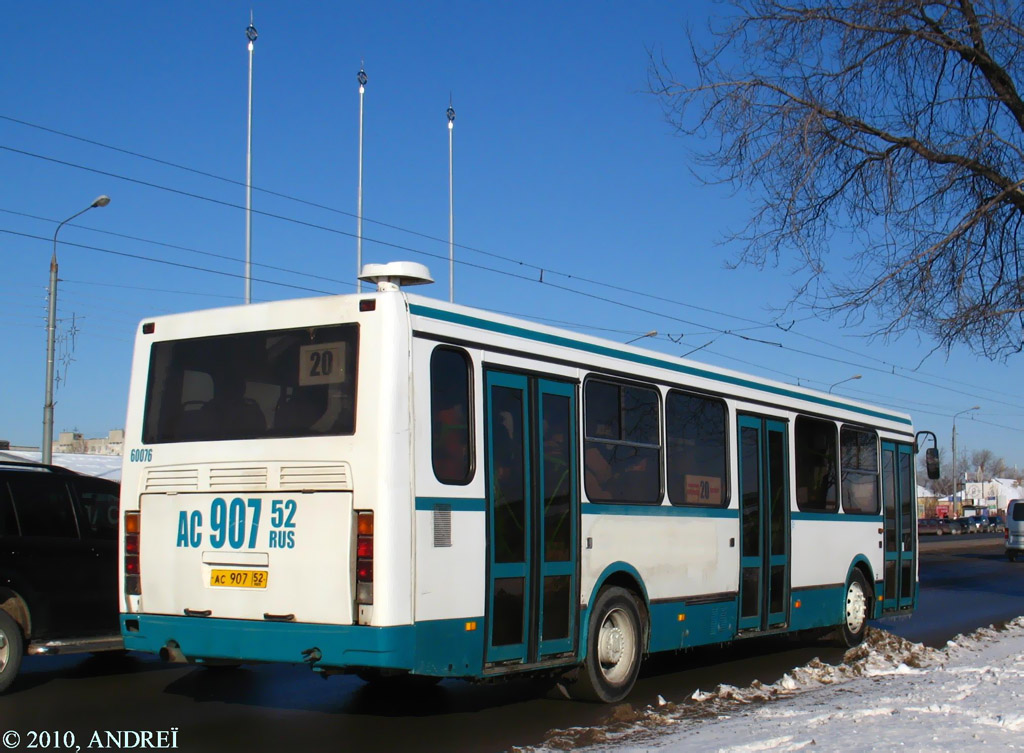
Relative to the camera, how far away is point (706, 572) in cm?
1126

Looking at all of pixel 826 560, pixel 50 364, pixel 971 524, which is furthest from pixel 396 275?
pixel 971 524

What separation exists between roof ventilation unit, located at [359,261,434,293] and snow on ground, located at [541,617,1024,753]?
342cm

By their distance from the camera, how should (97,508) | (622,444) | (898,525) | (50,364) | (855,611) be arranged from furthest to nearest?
(50,364), (898,525), (855,611), (97,508), (622,444)

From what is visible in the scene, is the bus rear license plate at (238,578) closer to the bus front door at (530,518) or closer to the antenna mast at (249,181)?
the bus front door at (530,518)

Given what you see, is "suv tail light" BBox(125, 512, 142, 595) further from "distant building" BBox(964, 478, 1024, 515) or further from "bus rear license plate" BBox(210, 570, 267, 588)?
"distant building" BBox(964, 478, 1024, 515)

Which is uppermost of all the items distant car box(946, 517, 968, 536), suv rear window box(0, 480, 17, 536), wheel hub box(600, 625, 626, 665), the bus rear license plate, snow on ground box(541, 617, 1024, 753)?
suv rear window box(0, 480, 17, 536)

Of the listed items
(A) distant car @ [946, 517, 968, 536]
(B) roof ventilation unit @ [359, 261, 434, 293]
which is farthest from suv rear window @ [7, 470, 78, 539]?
(A) distant car @ [946, 517, 968, 536]

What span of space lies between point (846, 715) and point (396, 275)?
447cm

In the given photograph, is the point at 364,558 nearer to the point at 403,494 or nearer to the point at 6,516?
the point at 403,494

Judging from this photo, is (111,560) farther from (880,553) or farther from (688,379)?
(880,553)

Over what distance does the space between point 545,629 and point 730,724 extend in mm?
1660

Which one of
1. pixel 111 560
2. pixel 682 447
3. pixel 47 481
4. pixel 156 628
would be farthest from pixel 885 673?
pixel 47 481

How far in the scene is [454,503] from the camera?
7.91 meters

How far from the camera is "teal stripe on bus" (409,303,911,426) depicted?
26.6 ft
